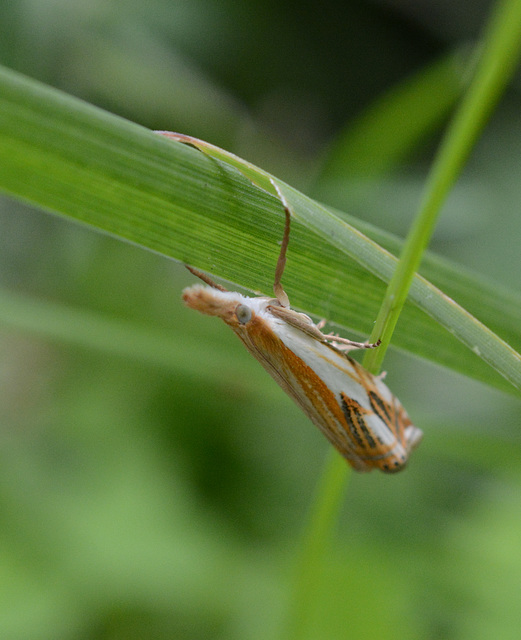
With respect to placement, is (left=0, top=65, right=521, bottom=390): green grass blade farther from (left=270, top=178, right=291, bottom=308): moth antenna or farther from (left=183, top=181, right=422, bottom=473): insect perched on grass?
(left=183, top=181, right=422, bottom=473): insect perched on grass

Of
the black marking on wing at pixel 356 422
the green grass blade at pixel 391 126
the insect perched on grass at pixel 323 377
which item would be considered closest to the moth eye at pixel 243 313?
the insect perched on grass at pixel 323 377

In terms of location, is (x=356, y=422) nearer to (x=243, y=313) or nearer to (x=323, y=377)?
(x=323, y=377)

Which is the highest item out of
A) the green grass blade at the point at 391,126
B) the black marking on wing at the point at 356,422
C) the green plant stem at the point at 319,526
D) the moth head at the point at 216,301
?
the green grass blade at the point at 391,126

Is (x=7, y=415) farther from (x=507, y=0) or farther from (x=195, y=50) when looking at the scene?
(x=507, y=0)

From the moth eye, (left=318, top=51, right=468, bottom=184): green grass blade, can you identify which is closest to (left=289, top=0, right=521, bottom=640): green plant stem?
the moth eye

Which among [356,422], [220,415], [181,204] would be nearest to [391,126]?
[220,415]

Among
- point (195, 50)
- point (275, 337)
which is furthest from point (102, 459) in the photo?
point (195, 50)

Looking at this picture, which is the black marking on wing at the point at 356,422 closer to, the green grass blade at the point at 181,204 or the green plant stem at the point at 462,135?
the green grass blade at the point at 181,204
